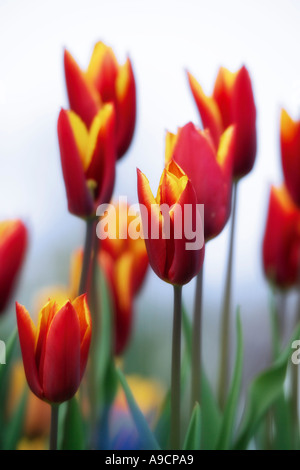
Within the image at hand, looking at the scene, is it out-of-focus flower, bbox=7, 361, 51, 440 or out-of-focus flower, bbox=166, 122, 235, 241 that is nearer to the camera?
out-of-focus flower, bbox=166, 122, 235, 241

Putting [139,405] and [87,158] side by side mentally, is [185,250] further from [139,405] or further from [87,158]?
[139,405]

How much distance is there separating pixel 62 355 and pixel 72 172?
9 cm

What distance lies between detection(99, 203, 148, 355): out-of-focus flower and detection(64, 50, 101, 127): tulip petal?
8cm

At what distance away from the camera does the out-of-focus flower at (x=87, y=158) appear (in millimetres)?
326

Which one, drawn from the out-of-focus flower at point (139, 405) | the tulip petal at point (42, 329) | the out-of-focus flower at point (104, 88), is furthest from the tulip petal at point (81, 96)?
the out-of-focus flower at point (139, 405)

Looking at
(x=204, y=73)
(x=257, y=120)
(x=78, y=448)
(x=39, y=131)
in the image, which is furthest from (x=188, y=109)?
(x=39, y=131)

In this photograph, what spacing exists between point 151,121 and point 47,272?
0.27 meters

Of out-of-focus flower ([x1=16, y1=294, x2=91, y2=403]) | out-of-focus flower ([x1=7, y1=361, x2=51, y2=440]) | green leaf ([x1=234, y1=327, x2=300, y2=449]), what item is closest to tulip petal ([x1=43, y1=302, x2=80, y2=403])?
out-of-focus flower ([x1=16, y1=294, x2=91, y2=403])

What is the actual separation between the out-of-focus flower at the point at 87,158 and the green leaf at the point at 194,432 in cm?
11

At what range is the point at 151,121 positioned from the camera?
0.75 metres

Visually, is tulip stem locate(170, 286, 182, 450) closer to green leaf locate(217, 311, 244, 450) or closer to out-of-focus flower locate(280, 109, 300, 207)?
green leaf locate(217, 311, 244, 450)

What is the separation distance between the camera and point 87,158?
34cm

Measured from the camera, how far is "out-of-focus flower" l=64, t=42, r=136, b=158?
1.14 ft

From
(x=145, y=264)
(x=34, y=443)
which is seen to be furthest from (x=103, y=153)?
(x=34, y=443)
